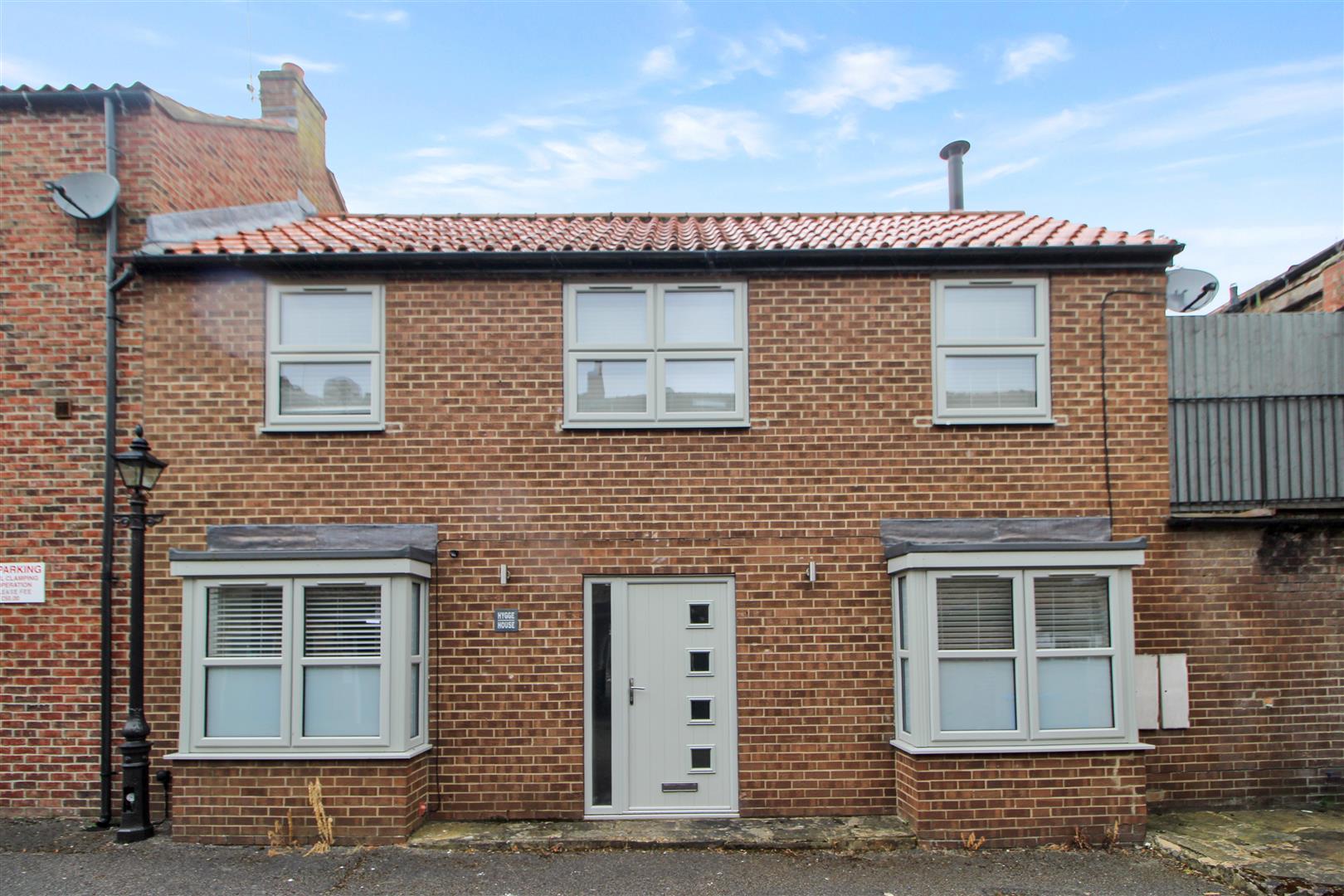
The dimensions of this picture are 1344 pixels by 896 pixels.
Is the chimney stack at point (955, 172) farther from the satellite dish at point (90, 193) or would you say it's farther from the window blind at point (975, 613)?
the satellite dish at point (90, 193)

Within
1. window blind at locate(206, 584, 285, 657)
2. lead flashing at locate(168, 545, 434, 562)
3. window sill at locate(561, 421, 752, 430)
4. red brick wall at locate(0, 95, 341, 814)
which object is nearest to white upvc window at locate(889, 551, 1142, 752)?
window sill at locate(561, 421, 752, 430)

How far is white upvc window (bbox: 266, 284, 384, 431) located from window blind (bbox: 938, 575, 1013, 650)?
5083mm

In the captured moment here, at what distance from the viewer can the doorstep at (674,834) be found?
8156 mm

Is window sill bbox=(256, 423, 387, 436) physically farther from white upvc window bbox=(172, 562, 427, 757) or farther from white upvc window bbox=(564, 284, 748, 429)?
white upvc window bbox=(564, 284, 748, 429)

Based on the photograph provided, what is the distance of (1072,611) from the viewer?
8.66m

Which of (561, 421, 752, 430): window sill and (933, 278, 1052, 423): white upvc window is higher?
(933, 278, 1052, 423): white upvc window

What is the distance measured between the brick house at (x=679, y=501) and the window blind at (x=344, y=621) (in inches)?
0.9

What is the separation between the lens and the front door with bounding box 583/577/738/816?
892 centimetres

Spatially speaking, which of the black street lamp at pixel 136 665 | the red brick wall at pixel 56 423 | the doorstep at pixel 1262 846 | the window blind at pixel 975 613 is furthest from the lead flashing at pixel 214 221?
the doorstep at pixel 1262 846

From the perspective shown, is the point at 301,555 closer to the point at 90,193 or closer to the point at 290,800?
the point at 290,800

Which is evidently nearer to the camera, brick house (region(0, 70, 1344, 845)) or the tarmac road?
the tarmac road

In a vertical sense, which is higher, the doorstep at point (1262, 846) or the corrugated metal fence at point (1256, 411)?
the corrugated metal fence at point (1256, 411)

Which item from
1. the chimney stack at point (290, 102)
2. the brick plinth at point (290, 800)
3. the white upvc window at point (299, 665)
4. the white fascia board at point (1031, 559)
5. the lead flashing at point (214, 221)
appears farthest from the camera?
the chimney stack at point (290, 102)

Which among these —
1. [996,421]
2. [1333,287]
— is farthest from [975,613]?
[1333,287]
